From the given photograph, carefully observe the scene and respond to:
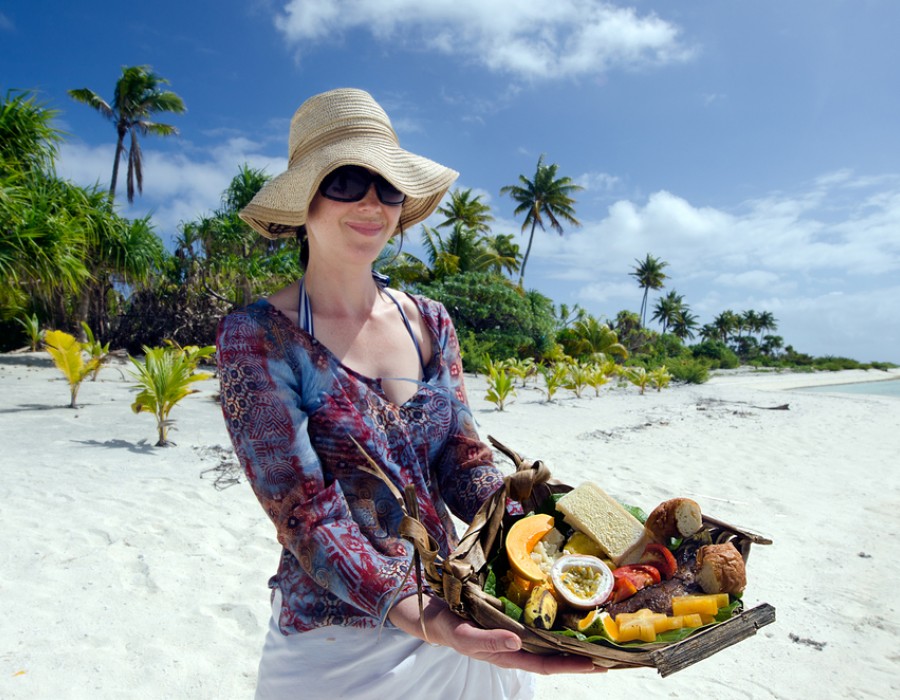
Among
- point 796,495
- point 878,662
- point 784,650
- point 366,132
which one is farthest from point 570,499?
point 796,495

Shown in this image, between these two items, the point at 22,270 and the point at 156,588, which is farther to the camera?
the point at 22,270

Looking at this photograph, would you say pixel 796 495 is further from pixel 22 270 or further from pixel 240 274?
pixel 240 274

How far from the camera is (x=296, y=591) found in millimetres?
1240

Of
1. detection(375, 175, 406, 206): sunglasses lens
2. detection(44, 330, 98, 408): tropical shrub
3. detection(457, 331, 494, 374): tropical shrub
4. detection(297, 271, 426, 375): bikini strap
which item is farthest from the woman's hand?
detection(457, 331, 494, 374): tropical shrub

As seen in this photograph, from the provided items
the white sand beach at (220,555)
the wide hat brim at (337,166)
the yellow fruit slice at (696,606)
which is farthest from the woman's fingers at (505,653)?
the white sand beach at (220,555)

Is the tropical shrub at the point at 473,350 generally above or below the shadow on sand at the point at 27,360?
above

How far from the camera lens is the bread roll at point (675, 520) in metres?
1.33

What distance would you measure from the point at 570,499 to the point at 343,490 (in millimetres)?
523

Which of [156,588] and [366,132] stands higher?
[366,132]

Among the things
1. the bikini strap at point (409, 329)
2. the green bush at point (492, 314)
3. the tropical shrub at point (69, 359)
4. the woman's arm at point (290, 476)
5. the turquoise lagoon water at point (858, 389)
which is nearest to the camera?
the woman's arm at point (290, 476)

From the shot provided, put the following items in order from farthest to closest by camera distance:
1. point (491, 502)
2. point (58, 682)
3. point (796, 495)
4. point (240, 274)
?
Result: point (240, 274) < point (796, 495) < point (58, 682) < point (491, 502)

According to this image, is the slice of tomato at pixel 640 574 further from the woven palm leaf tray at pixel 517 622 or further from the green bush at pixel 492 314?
the green bush at pixel 492 314

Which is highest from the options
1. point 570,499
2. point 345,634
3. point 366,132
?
point 366,132

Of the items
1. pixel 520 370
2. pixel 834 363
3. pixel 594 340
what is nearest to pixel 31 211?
pixel 520 370
